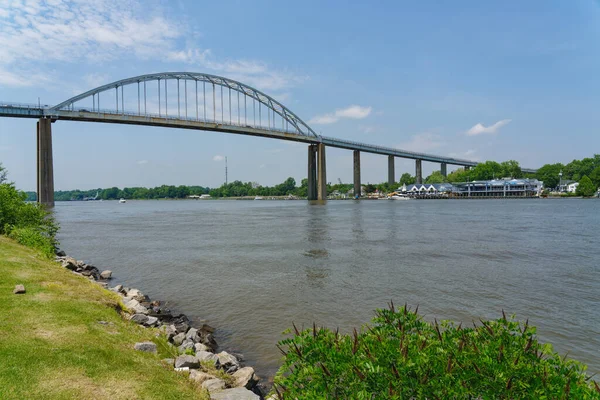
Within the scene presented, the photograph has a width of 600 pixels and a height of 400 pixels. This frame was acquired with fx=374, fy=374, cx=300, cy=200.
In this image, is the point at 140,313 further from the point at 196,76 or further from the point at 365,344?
the point at 196,76

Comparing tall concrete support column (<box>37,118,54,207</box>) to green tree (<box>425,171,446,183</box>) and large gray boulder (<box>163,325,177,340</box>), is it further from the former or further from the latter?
green tree (<box>425,171,446,183</box>)

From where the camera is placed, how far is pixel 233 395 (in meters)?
4.78

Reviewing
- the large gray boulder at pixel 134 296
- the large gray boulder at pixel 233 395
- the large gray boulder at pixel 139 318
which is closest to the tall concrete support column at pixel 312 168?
the large gray boulder at pixel 134 296

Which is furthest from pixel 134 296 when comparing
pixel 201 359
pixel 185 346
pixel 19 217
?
pixel 19 217

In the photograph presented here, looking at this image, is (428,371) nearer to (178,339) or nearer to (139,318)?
(178,339)

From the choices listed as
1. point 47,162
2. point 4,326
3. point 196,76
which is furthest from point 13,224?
point 196,76

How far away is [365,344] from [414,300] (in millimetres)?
8522

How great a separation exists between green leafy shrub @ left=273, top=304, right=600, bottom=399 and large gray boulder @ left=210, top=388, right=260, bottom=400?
71.5 inches

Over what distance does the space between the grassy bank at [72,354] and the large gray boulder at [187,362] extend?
0.22 metres

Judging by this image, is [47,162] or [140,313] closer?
[140,313]

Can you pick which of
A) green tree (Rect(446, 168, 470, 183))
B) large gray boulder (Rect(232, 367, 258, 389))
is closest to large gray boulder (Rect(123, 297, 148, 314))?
large gray boulder (Rect(232, 367, 258, 389))

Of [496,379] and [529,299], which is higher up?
[496,379]

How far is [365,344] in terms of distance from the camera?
11.0ft

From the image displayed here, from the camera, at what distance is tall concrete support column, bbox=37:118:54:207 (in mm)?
61562
